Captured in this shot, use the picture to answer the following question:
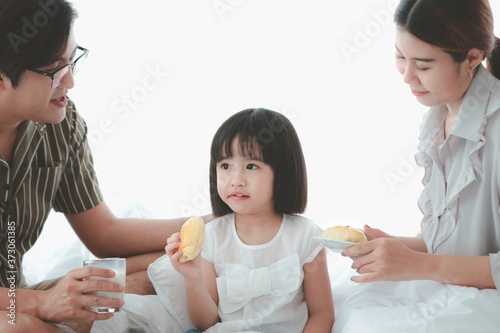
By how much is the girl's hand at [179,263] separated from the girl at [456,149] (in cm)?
47

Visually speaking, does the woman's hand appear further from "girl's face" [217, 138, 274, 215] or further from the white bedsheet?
"girl's face" [217, 138, 274, 215]

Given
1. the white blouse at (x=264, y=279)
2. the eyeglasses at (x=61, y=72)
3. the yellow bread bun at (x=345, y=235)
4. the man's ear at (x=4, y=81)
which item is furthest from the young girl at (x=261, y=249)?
the man's ear at (x=4, y=81)

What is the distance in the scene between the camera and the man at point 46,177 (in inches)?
61.2

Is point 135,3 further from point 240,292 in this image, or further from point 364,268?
point 364,268

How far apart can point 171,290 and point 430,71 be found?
112cm

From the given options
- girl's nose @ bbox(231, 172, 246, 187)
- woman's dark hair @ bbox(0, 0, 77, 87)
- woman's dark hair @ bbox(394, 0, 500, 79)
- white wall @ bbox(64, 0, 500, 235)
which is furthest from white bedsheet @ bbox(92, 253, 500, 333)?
white wall @ bbox(64, 0, 500, 235)

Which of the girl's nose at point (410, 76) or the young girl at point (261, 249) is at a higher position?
the girl's nose at point (410, 76)

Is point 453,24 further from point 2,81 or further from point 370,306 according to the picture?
point 2,81

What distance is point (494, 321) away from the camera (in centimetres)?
146

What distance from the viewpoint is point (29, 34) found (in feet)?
5.32

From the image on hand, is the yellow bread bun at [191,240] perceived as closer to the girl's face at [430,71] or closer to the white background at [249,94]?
the girl's face at [430,71]

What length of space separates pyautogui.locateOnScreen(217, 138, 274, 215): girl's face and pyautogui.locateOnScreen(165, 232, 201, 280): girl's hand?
0.24 m

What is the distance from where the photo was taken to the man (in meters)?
1.55

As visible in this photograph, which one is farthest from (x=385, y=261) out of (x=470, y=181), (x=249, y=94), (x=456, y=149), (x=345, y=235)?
(x=249, y=94)
